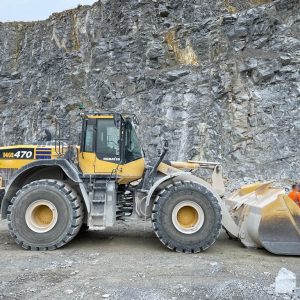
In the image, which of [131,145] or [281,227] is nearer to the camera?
[281,227]

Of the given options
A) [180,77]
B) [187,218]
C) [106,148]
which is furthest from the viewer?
[180,77]

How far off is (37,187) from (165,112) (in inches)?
554

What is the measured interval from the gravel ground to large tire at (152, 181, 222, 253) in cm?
22

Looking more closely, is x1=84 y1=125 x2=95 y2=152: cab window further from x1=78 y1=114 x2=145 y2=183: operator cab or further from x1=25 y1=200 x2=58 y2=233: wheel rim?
x1=25 y1=200 x2=58 y2=233: wheel rim

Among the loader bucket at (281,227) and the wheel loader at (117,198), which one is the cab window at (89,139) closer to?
the wheel loader at (117,198)

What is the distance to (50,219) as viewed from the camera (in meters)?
6.71

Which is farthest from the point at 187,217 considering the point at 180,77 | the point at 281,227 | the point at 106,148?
the point at 180,77

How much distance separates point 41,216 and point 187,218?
98.8 inches

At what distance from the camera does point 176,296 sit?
4.18 meters

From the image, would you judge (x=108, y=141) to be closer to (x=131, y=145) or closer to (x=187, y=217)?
(x=131, y=145)

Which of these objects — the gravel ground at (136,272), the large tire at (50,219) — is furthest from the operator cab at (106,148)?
the gravel ground at (136,272)

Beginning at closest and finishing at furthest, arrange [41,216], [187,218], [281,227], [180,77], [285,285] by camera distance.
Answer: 1. [285,285]
2. [281,227]
3. [187,218]
4. [41,216]
5. [180,77]

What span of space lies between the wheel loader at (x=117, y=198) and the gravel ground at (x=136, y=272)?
298 mm

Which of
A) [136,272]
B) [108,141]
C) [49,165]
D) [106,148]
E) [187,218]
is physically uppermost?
[108,141]
